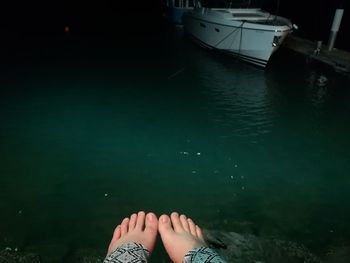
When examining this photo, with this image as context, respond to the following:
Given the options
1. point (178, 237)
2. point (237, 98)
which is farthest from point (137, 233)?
point (237, 98)

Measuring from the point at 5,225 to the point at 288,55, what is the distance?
570 inches

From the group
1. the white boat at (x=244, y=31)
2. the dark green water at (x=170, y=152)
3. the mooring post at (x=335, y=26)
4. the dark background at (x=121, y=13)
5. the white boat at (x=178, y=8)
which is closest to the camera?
the dark green water at (x=170, y=152)

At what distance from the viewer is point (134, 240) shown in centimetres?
330

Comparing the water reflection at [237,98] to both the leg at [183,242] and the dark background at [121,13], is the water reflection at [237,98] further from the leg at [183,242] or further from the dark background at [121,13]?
the leg at [183,242]

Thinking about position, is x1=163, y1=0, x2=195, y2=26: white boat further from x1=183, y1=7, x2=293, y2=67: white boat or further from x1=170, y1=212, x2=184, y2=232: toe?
x1=170, y1=212, x2=184, y2=232: toe

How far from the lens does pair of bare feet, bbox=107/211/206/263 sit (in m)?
3.27

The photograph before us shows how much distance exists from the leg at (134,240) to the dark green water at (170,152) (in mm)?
955

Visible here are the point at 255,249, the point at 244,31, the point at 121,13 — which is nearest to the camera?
the point at 255,249

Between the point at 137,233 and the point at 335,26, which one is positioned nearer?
the point at 137,233

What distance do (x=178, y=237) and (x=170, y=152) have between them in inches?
151

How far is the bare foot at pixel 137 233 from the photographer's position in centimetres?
332

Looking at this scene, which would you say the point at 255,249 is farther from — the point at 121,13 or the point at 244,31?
the point at 121,13

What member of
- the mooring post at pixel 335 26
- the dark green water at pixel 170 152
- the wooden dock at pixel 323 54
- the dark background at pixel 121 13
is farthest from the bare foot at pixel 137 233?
the mooring post at pixel 335 26

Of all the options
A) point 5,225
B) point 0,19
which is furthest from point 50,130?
point 0,19
